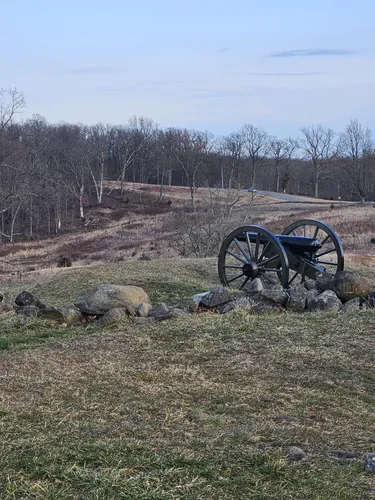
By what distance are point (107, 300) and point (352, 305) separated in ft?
11.3

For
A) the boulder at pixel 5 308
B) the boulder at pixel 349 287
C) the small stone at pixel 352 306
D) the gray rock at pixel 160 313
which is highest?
the boulder at pixel 349 287

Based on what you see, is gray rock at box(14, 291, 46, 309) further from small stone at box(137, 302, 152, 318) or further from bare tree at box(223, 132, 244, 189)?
bare tree at box(223, 132, 244, 189)

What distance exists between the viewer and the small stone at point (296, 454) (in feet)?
13.0

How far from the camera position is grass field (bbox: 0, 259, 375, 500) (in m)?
3.60

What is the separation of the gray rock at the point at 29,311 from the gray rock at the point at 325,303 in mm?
3867

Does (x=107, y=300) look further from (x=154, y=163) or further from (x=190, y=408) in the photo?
(x=154, y=163)

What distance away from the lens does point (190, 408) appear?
5.04 metres

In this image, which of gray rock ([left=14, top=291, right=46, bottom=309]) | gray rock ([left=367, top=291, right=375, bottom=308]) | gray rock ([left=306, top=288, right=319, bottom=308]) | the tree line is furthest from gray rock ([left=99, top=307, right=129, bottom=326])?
the tree line

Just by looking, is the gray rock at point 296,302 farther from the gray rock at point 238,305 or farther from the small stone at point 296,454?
the small stone at point 296,454

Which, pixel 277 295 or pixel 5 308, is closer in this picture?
pixel 277 295

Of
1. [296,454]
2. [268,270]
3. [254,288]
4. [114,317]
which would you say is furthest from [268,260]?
[296,454]

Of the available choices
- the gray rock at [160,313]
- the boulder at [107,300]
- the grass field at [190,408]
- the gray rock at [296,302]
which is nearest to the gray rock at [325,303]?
the gray rock at [296,302]

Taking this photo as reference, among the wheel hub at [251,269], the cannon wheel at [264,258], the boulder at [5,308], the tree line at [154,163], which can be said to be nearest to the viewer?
the boulder at [5,308]

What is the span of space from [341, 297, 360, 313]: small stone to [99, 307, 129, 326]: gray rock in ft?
9.85
